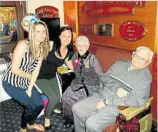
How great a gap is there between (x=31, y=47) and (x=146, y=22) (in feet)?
4.54

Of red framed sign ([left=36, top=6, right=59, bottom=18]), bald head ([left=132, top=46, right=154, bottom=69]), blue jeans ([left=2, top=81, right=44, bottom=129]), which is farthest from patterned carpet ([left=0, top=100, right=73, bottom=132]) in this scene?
red framed sign ([left=36, top=6, right=59, bottom=18])

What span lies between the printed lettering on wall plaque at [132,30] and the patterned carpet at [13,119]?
1450mm

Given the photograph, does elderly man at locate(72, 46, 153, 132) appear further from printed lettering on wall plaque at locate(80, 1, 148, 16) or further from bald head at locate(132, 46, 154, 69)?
printed lettering on wall plaque at locate(80, 1, 148, 16)

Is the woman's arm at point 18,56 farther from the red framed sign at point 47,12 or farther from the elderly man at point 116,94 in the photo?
the red framed sign at point 47,12

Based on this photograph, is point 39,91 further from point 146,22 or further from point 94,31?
point 146,22

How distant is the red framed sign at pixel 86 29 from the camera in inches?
124

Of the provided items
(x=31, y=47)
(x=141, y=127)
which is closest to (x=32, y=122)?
(x=31, y=47)

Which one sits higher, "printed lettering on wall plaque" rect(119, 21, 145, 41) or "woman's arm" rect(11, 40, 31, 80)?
"printed lettering on wall plaque" rect(119, 21, 145, 41)

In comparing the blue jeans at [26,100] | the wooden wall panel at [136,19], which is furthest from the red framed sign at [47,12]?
the blue jeans at [26,100]

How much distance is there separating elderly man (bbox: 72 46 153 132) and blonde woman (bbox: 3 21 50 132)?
534 millimetres

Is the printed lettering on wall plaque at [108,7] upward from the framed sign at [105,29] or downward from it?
upward

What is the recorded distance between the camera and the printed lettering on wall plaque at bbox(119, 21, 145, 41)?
2396 mm

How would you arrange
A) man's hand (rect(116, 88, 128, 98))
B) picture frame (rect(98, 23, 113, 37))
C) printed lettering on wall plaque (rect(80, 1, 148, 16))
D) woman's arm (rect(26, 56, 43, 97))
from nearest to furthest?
man's hand (rect(116, 88, 128, 98))
woman's arm (rect(26, 56, 43, 97))
printed lettering on wall plaque (rect(80, 1, 148, 16))
picture frame (rect(98, 23, 113, 37))

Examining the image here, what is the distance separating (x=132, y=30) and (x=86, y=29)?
970mm
